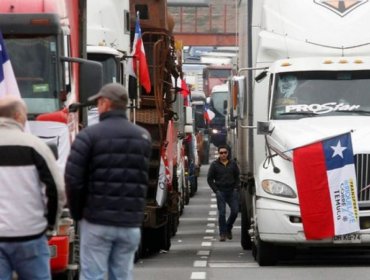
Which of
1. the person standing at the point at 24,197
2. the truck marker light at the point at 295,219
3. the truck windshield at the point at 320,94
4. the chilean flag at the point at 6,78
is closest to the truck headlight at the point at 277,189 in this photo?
the truck marker light at the point at 295,219

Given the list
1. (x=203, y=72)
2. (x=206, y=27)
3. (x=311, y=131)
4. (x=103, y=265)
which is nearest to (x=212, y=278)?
(x=311, y=131)

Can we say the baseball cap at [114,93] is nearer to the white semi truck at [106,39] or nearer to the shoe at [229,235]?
the white semi truck at [106,39]

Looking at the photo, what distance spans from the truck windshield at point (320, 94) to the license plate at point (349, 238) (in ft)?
6.03

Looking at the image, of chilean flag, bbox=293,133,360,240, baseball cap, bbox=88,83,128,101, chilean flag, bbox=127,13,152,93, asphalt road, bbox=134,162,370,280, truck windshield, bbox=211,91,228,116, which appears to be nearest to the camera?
baseball cap, bbox=88,83,128,101

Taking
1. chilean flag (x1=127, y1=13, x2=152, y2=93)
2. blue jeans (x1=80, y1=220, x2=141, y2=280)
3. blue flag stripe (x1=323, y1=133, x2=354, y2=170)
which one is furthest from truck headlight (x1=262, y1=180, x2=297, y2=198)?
blue jeans (x1=80, y1=220, x2=141, y2=280)

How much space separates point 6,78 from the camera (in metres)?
12.0

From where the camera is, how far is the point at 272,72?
18.5 meters

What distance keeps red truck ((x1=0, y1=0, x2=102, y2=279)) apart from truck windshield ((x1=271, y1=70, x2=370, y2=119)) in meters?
5.31

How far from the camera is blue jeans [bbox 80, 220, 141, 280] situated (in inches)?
381

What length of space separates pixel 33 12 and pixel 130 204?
4.01 m

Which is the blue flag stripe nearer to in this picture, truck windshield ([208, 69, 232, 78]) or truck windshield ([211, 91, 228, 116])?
truck windshield ([211, 91, 228, 116])

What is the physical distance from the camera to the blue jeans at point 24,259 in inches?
366

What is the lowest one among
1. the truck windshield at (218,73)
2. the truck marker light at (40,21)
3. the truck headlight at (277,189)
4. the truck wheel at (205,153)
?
the truck wheel at (205,153)

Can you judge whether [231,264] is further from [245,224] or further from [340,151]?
[245,224]
